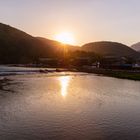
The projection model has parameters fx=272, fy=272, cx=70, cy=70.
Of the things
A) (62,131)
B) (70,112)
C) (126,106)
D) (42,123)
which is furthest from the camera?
(126,106)

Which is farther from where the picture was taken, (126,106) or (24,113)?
(126,106)

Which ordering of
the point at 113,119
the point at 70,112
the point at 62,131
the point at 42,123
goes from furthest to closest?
the point at 70,112 < the point at 113,119 < the point at 42,123 < the point at 62,131

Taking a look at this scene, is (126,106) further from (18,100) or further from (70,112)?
(18,100)

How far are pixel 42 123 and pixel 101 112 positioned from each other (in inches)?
320

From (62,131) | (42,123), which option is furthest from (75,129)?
(42,123)

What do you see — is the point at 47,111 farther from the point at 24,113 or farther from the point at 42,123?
the point at 42,123

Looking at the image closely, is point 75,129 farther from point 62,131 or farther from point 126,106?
point 126,106

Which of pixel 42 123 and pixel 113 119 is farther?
pixel 113 119

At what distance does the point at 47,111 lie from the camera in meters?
29.6

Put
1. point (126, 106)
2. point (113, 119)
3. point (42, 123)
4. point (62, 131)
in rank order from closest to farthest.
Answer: point (62, 131)
point (42, 123)
point (113, 119)
point (126, 106)

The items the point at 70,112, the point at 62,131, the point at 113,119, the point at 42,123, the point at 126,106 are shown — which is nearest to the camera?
the point at 62,131

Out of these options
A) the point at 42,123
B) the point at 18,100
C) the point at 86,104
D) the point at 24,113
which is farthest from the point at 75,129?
the point at 18,100

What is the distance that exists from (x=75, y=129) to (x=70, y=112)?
6.66 meters

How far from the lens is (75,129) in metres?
22.6
